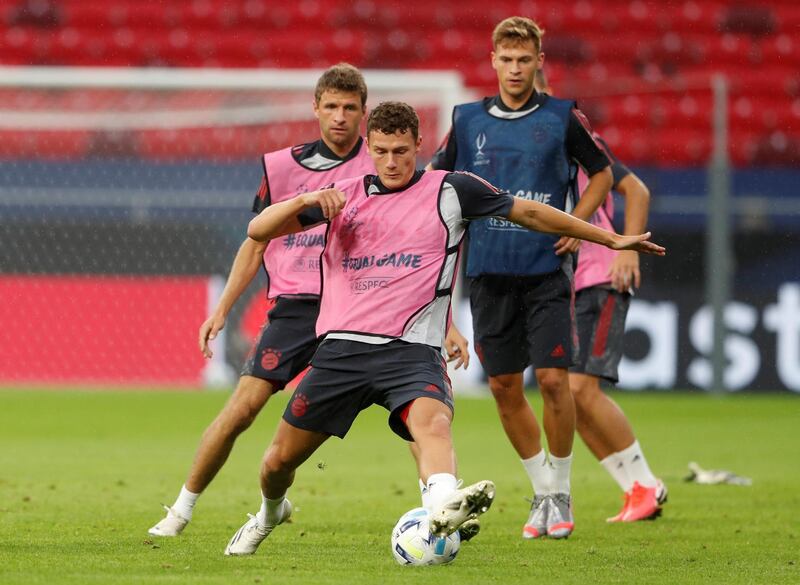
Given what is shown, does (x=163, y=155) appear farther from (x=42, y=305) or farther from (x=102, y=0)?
(x=102, y=0)

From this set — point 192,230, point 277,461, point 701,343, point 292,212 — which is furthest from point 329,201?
point 701,343

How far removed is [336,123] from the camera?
6.41 metres

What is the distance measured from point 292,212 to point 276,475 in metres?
0.99

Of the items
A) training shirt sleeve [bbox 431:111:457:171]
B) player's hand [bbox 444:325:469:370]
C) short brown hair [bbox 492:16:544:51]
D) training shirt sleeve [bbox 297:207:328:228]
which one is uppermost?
short brown hair [bbox 492:16:544:51]

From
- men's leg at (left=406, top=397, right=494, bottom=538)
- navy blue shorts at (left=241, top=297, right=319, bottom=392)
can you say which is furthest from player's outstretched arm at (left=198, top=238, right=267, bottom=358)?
men's leg at (left=406, top=397, right=494, bottom=538)

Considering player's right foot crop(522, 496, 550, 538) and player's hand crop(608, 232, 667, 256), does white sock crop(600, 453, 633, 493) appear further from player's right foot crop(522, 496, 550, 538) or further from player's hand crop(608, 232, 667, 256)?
player's hand crop(608, 232, 667, 256)

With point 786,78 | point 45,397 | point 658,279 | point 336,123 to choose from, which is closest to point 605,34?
point 786,78

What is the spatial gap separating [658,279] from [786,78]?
5.95 meters

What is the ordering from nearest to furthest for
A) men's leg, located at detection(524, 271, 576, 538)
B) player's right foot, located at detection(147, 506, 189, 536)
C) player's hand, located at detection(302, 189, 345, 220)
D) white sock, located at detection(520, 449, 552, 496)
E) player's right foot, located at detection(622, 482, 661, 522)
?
player's hand, located at detection(302, 189, 345, 220)
player's right foot, located at detection(147, 506, 189, 536)
men's leg, located at detection(524, 271, 576, 538)
white sock, located at detection(520, 449, 552, 496)
player's right foot, located at detection(622, 482, 661, 522)

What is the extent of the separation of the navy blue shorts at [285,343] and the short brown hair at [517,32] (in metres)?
1.43

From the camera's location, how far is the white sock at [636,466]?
7.41 metres

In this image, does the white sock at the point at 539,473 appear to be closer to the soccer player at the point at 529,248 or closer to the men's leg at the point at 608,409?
the soccer player at the point at 529,248

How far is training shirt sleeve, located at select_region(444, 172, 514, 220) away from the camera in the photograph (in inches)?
218

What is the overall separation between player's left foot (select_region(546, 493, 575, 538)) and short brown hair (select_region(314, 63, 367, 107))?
1.95m
